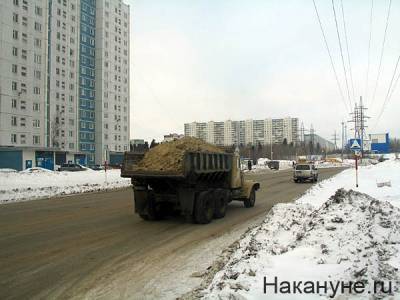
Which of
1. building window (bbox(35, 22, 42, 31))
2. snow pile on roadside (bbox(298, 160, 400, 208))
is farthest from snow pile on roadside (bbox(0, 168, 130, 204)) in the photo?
building window (bbox(35, 22, 42, 31))

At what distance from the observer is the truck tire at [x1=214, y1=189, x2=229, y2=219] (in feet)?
45.2

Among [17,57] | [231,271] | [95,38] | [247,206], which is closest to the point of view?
[231,271]

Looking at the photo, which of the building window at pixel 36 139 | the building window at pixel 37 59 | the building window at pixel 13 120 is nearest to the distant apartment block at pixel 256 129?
the building window at pixel 37 59

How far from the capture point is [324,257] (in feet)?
19.6

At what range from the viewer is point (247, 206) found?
1716 cm

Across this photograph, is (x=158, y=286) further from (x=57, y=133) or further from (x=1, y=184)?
(x=57, y=133)

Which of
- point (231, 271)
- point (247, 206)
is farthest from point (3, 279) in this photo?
point (247, 206)

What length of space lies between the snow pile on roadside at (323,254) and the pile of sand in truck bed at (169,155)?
155 inches

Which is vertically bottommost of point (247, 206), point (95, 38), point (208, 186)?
point (247, 206)

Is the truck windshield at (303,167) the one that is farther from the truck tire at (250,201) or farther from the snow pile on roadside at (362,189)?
the truck tire at (250,201)

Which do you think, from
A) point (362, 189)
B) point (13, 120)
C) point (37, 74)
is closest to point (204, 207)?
point (362, 189)

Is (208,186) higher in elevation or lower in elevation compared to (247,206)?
higher

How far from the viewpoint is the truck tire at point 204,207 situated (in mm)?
12547

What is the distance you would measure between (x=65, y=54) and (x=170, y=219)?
81.9 m
